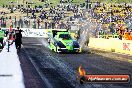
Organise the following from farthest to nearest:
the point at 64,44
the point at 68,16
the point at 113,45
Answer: the point at 68,16 → the point at 113,45 → the point at 64,44

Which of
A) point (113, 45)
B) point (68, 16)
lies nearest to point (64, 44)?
point (113, 45)

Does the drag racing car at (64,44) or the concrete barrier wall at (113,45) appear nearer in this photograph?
the drag racing car at (64,44)

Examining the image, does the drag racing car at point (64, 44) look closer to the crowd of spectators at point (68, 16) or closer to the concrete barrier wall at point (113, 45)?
the concrete barrier wall at point (113, 45)

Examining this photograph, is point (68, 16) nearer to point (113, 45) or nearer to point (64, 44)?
point (113, 45)

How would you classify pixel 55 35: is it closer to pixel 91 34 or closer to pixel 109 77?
pixel 91 34

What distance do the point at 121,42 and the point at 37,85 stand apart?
18164mm

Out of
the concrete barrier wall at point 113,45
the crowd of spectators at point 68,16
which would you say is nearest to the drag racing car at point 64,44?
the concrete barrier wall at point 113,45

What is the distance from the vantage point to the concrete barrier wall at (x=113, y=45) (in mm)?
28094

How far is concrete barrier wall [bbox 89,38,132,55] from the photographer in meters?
28.1

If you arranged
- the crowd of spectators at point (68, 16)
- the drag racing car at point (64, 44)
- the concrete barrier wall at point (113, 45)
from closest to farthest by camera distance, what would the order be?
the drag racing car at point (64, 44) → the concrete barrier wall at point (113, 45) → the crowd of spectators at point (68, 16)

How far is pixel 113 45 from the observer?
3128 centimetres

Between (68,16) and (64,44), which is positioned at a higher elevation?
(68,16)

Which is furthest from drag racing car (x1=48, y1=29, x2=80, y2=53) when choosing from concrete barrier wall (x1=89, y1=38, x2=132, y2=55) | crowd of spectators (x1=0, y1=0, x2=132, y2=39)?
crowd of spectators (x1=0, y1=0, x2=132, y2=39)

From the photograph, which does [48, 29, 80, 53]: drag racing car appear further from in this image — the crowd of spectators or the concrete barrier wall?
the crowd of spectators
